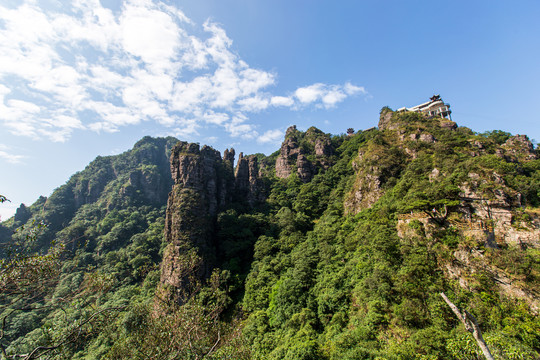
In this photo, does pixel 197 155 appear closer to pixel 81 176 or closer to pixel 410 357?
pixel 410 357

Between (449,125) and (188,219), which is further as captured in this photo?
(449,125)

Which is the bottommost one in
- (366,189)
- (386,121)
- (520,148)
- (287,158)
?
(366,189)

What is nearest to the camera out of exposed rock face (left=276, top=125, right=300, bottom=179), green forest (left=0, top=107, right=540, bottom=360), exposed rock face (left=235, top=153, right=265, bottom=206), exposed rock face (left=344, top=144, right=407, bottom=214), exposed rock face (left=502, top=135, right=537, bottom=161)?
green forest (left=0, top=107, right=540, bottom=360)

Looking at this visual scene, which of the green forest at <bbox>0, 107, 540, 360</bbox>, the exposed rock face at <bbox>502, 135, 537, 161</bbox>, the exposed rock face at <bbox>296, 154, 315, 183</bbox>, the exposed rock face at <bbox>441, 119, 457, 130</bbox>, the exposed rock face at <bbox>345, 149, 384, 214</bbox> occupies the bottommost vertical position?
the green forest at <bbox>0, 107, 540, 360</bbox>

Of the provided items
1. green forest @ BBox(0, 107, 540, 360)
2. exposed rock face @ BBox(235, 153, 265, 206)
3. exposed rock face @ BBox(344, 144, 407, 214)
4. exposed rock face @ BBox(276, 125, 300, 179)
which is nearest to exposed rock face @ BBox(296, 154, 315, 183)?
green forest @ BBox(0, 107, 540, 360)

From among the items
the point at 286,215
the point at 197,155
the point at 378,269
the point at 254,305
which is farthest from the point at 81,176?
the point at 378,269

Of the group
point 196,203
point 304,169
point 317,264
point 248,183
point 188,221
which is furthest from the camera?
point 304,169

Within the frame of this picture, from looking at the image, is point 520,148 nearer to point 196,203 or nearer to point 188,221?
point 196,203

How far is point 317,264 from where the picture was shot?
34781 millimetres

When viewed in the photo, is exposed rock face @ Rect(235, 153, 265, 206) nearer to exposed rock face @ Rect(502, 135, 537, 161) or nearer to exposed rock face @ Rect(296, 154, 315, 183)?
exposed rock face @ Rect(296, 154, 315, 183)

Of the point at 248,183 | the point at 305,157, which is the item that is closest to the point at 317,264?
the point at 248,183

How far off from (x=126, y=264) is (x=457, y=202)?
66773 millimetres

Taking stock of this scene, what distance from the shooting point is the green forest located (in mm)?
13641

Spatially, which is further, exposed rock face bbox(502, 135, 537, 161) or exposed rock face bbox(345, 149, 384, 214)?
exposed rock face bbox(345, 149, 384, 214)
